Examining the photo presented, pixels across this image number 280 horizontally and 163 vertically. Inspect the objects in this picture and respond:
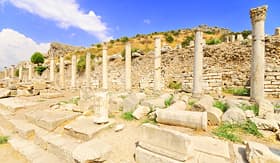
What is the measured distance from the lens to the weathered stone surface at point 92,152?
123 inches

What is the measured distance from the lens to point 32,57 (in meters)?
36.3

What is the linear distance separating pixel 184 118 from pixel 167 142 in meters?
1.51

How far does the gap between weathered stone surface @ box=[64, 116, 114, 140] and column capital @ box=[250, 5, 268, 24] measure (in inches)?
239

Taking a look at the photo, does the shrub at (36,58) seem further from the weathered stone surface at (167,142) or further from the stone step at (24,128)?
the weathered stone surface at (167,142)

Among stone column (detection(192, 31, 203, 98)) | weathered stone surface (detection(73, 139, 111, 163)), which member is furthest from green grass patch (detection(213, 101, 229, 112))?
weathered stone surface (detection(73, 139, 111, 163))

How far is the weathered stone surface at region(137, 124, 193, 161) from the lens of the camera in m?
2.73

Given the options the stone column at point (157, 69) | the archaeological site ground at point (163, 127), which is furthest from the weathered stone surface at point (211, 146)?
the stone column at point (157, 69)

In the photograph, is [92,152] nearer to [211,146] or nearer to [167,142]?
[167,142]

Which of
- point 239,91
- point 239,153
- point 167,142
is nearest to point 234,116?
point 239,153

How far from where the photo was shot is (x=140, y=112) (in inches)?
215

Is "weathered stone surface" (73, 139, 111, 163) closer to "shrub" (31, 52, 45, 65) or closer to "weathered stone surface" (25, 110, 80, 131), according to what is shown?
"weathered stone surface" (25, 110, 80, 131)

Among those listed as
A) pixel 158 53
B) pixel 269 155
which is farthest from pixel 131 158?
pixel 158 53

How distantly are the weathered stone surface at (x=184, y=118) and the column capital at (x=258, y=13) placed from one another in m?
4.30

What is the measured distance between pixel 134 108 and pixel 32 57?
125 feet
